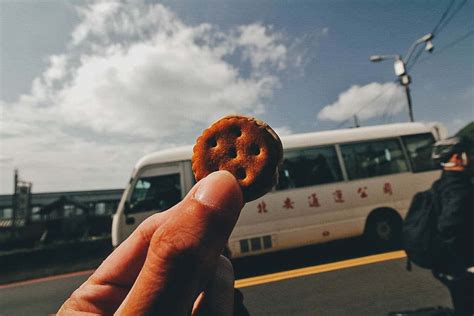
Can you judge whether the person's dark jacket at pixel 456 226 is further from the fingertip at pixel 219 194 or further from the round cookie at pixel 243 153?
the fingertip at pixel 219 194

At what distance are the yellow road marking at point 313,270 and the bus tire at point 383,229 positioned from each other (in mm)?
638

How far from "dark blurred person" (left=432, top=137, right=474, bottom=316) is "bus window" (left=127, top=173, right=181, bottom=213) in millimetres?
4610

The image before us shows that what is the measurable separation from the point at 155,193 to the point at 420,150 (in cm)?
621

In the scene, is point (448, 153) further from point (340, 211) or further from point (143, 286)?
point (340, 211)

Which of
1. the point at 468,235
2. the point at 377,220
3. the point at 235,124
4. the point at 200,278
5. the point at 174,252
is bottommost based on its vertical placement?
the point at 377,220

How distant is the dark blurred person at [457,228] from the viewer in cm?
223

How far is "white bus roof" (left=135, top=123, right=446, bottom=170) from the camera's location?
6152mm

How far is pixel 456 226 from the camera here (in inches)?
87.4

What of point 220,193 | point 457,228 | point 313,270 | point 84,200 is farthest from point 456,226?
point 84,200

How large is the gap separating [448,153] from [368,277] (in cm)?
291

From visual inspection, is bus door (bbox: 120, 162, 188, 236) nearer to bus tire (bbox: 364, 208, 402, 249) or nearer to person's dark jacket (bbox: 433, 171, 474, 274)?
bus tire (bbox: 364, 208, 402, 249)

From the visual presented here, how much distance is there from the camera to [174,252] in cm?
93

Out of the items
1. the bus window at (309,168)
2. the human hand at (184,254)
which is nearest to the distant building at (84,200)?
the bus window at (309,168)

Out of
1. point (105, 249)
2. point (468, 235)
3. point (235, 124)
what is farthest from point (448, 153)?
point (105, 249)
